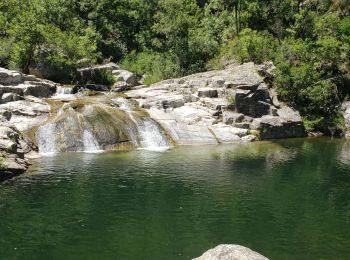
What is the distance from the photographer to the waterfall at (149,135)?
4272 centimetres

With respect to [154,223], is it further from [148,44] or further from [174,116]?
[148,44]

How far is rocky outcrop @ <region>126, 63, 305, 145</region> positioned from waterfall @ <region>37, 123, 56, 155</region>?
10898 millimetres

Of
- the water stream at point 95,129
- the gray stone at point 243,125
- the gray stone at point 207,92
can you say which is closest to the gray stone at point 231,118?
the gray stone at point 243,125

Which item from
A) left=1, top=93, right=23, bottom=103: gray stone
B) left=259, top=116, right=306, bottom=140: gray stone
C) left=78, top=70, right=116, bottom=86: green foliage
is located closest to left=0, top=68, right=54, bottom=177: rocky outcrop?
left=1, top=93, right=23, bottom=103: gray stone

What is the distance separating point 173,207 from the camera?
2481 cm

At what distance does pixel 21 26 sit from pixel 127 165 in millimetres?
29077

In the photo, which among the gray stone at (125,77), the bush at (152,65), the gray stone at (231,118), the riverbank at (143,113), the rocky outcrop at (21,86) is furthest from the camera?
the bush at (152,65)

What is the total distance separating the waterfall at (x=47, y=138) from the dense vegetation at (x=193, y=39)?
16.3 metres

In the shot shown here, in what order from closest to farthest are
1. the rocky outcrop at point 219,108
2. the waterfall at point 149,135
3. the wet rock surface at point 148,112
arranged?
the wet rock surface at point 148,112 → the waterfall at point 149,135 → the rocky outcrop at point 219,108

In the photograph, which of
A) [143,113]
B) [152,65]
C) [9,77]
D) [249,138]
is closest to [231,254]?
[249,138]

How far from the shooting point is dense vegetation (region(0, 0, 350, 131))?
54.7 meters

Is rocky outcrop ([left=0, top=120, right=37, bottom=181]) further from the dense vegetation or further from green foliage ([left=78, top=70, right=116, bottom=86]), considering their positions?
green foliage ([left=78, top=70, right=116, bottom=86])

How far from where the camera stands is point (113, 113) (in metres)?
44.9

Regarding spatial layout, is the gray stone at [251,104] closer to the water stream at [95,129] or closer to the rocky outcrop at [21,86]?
the water stream at [95,129]
